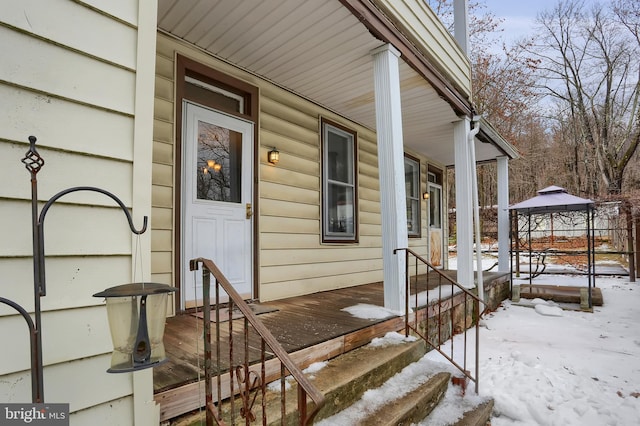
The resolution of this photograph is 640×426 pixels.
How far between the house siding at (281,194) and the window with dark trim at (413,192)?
1.95m

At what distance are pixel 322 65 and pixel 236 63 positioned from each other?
87 cm

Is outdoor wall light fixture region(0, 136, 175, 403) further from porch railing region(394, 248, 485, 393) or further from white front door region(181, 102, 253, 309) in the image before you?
porch railing region(394, 248, 485, 393)

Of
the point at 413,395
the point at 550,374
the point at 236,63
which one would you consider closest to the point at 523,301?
the point at 550,374

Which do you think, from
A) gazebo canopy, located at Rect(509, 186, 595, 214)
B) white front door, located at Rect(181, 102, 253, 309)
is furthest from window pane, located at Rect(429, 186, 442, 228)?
white front door, located at Rect(181, 102, 253, 309)

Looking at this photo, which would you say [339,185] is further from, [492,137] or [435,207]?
[435,207]

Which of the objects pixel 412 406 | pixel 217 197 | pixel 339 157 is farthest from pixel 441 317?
pixel 217 197

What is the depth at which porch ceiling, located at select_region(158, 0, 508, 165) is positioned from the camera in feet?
8.71

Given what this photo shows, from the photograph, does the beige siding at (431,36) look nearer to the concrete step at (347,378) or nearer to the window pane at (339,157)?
the window pane at (339,157)

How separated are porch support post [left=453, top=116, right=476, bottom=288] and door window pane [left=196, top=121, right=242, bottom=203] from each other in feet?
10.1

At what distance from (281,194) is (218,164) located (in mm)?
856

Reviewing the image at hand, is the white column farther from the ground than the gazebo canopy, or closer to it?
farther from the ground

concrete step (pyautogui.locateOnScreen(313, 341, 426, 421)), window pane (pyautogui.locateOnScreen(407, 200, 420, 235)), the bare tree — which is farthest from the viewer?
the bare tree

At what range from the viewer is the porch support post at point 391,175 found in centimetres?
314

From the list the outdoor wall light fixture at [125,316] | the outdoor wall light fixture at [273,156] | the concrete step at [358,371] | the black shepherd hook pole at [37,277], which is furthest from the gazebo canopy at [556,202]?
the black shepherd hook pole at [37,277]
